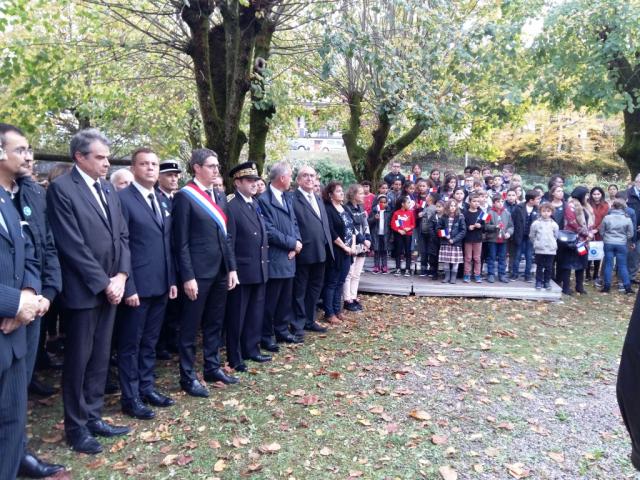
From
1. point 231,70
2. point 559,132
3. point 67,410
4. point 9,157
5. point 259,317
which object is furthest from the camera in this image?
point 559,132

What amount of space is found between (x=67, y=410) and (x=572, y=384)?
16.5 feet

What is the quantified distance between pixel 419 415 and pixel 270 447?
1.45 meters

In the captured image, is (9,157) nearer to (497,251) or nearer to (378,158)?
(497,251)

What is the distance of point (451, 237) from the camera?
32.4 feet

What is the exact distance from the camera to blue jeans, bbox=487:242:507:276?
10.4m

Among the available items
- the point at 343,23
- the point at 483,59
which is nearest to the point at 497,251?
the point at 483,59

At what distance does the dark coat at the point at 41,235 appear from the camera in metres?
3.52

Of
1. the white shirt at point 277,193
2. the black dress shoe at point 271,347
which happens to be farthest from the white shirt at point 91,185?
the black dress shoe at point 271,347

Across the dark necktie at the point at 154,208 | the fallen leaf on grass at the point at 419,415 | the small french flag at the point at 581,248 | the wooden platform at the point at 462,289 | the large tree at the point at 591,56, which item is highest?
the large tree at the point at 591,56

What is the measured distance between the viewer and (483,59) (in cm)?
997

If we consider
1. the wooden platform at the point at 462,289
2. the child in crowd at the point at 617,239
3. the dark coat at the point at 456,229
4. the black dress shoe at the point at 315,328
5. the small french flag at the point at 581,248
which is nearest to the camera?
the black dress shoe at the point at 315,328

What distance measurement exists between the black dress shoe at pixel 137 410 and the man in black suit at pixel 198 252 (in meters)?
0.57

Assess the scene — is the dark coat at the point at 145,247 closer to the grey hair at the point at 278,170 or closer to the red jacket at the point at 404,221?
the grey hair at the point at 278,170

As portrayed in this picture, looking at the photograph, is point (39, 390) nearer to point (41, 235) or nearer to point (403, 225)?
point (41, 235)
